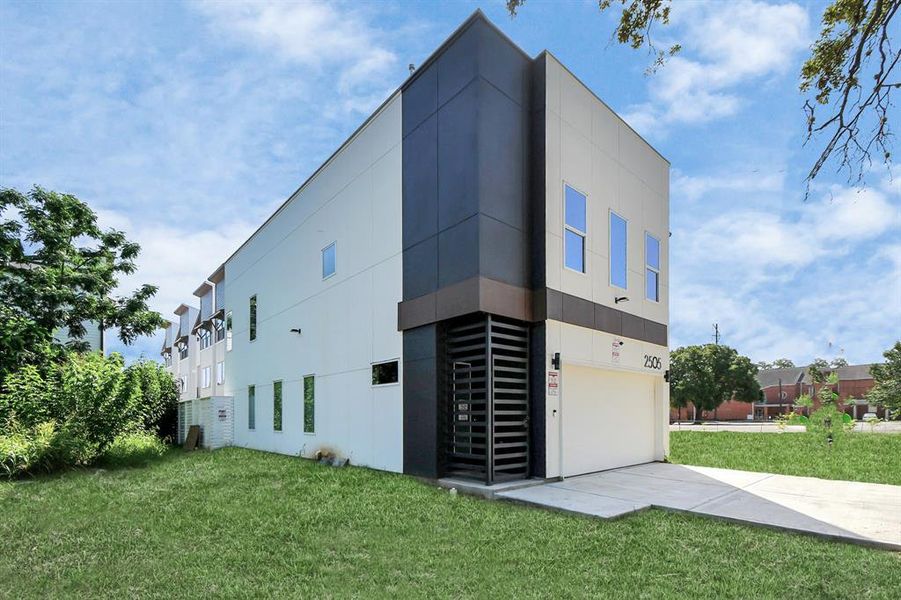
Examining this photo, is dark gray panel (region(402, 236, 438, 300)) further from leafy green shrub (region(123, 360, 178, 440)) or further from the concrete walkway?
leafy green shrub (region(123, 360, 178, 440))

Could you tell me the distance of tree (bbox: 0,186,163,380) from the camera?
1453 centimetres

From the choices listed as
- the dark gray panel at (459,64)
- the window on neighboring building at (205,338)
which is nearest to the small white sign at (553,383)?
the dark gray panel at (459,64)

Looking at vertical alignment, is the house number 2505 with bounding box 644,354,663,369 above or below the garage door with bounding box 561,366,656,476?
above

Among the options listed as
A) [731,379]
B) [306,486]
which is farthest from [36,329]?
[731,379]

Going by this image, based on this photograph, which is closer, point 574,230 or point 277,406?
point 574,230

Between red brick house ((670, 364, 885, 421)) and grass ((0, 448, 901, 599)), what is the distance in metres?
56.5

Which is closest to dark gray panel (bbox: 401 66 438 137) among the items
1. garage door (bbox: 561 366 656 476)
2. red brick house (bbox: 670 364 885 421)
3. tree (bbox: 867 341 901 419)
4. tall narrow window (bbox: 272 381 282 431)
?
garage door (bbox: 561 366 656 476)

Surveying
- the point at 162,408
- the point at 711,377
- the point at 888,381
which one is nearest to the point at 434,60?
the point at 162,408

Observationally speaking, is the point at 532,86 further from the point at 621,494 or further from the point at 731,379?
the point at 731,379

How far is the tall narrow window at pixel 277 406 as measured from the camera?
50.1 feet

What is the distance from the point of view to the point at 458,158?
8.69 metres

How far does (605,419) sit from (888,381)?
122 ft

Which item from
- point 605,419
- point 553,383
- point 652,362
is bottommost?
point 605,419

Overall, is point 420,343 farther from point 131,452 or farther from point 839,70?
point 131,452
